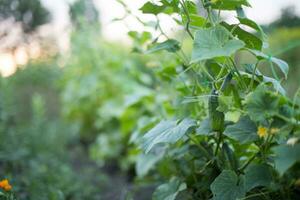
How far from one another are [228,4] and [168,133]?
0.44m

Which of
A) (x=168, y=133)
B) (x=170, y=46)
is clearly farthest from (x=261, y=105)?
(x=170, y=46)

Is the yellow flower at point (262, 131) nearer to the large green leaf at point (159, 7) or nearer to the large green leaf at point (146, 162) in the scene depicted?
the large green leaf at point (159, 7)

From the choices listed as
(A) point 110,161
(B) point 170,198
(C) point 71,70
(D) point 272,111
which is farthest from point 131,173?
(D) point 272,111

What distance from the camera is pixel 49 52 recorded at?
4.25m

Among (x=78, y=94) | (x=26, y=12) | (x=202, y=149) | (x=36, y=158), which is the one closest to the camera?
(x=202, y=149)

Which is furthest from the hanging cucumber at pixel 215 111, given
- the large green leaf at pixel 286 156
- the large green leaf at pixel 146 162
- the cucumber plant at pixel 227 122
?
the large green leaf at pixel 146 162

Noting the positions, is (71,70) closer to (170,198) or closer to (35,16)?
(35,16)

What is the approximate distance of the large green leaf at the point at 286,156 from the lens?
79cm

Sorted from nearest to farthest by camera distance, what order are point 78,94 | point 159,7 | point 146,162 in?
point 159,7 → point 146,162 → point 78,94

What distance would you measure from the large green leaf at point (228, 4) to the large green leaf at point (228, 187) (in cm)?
51

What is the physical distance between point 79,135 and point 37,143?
1175mm

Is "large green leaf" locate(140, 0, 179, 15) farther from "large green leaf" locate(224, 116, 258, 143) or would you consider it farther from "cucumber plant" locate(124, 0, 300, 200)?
"large green leaf" locate(224, 116, 258, 143)

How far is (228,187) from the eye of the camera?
1.00 meters

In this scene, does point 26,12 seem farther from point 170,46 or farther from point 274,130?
point 274,130
